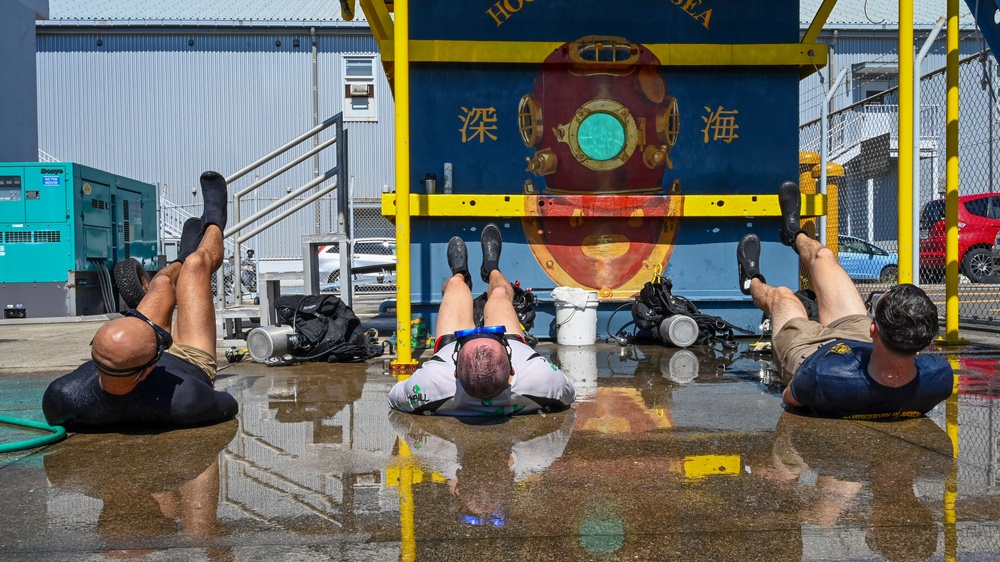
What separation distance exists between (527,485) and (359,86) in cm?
2356

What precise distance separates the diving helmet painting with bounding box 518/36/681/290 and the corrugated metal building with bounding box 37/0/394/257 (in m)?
20.3

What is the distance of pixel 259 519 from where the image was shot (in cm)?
288

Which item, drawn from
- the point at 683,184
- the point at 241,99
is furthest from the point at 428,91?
the point at 241,99

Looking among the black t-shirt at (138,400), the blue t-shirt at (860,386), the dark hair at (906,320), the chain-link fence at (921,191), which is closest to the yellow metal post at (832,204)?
the chain-link fence at (921,191)

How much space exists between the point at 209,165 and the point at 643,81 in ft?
74.3

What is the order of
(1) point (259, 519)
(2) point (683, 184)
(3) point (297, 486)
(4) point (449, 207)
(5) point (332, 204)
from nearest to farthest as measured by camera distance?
(1) point (259, 519), (3) point (297, 486), (4) point (449, 207), (2) point (683, 184), (5) point (332, 204)

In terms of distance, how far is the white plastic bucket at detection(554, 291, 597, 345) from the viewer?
734 centimetres

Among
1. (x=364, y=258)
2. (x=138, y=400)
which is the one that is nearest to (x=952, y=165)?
(x=138, y=400)

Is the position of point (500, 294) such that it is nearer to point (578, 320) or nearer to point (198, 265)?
point (198, 265)

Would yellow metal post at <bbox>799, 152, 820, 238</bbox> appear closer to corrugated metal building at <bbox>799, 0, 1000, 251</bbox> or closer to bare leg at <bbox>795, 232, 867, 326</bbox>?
corrugated metal building at <bbox>799, 0, 1000, 251</bbox>

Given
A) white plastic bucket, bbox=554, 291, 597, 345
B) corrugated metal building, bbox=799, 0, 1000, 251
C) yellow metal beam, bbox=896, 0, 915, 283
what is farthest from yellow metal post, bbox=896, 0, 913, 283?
corrugated metal building, bbox=799, 0, 1000, 251

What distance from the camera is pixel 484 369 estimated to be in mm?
3957

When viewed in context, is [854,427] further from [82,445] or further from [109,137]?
[109,137]

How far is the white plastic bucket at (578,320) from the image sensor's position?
7340mm
